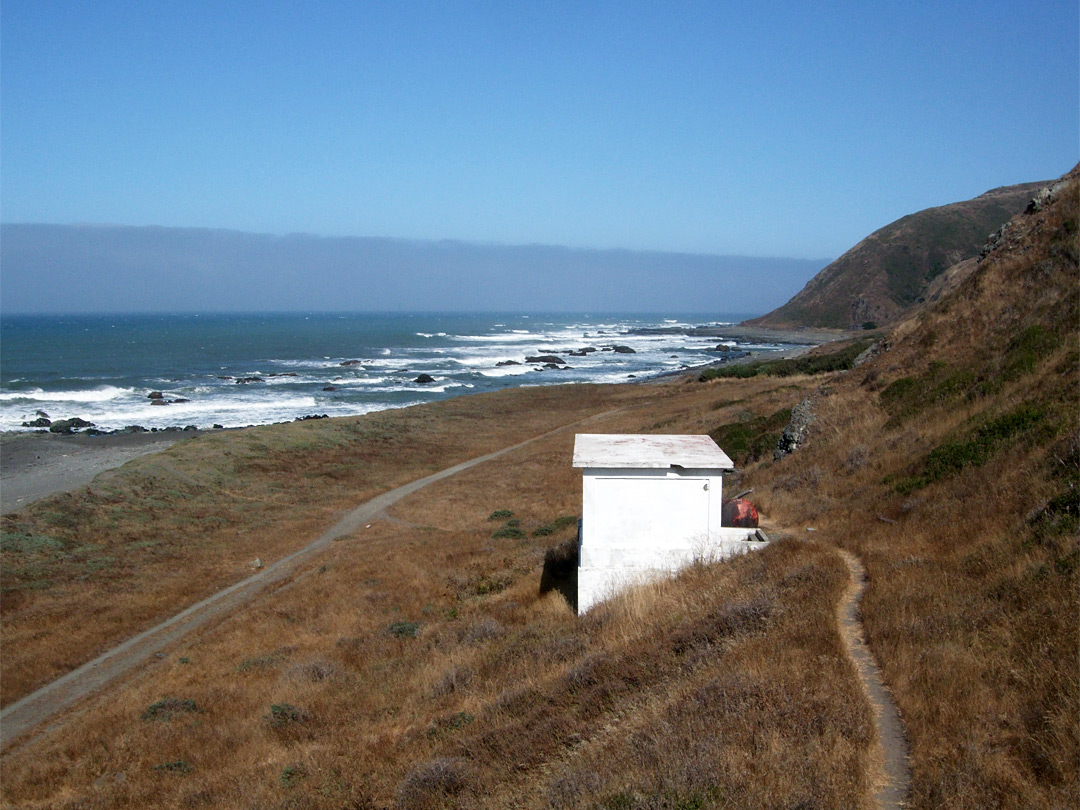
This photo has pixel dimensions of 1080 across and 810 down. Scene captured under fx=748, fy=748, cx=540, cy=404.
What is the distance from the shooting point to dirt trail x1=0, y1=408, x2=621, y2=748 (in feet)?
45.0

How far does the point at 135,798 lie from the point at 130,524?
20770 mm

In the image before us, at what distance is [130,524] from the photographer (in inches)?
1070

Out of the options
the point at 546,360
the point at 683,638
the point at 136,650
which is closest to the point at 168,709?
the point at 136,650

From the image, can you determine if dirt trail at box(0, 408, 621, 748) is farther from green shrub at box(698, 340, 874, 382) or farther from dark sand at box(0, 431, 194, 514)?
green shrub at box(698, 340, 874, 382)

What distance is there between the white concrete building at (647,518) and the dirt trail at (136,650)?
33.7 ft

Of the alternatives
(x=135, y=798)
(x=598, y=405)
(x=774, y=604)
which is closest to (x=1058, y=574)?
(x=774, y=604)

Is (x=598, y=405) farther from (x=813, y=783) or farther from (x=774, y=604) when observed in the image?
(x=813, y=783)

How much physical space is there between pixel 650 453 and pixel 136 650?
1265 cm

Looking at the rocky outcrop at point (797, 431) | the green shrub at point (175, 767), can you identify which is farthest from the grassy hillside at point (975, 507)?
the green shrub at point (175, 767)

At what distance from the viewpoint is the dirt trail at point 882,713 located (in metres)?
5.13

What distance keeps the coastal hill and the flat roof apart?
131m

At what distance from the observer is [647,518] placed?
460 inches

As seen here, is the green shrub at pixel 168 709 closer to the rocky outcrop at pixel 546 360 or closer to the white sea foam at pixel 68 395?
the white sea foam at pixel 68 395

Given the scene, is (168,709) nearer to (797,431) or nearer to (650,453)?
(650,453)
